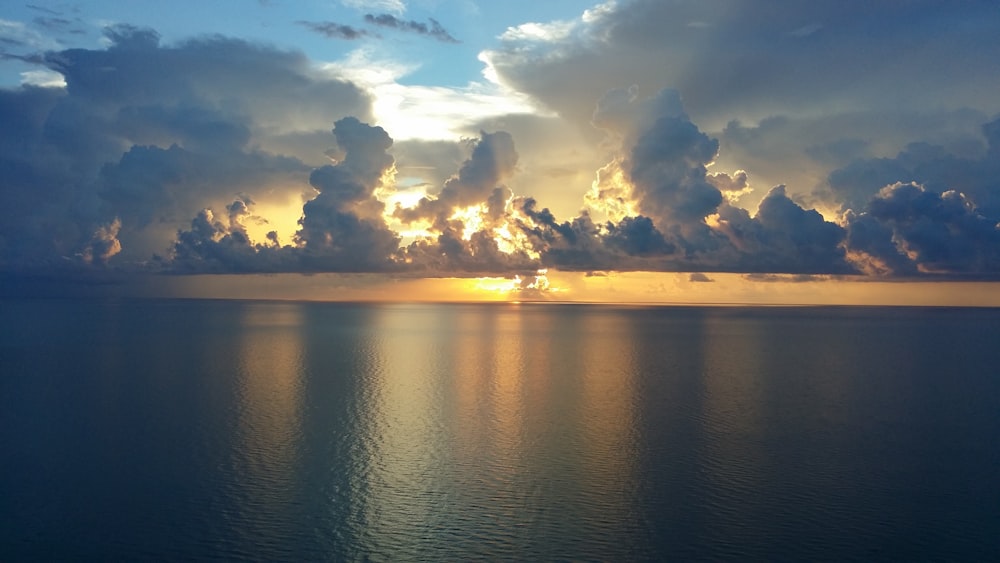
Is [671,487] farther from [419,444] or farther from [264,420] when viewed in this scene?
[264,420]

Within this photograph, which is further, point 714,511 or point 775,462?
point 775,462

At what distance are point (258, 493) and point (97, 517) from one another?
816 cm

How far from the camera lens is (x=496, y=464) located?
4822 cm

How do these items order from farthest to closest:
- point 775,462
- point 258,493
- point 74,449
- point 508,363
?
point 508,363 < point 74,449 < point 775,462 < point 258,493

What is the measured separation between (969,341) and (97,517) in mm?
184136

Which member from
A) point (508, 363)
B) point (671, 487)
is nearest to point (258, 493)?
point (671, 487)

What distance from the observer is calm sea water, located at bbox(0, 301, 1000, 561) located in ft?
115

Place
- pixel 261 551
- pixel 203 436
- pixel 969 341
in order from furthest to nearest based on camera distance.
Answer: pixel 969 341, pixel 203 436, pixel 261 551

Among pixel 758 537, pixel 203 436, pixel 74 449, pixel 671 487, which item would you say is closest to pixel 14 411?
pixel 74 449

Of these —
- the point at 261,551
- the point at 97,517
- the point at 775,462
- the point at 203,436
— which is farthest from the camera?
the point at 203,436

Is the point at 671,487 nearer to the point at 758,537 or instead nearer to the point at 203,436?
the point at 758,537

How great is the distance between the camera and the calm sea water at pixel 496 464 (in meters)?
35.0

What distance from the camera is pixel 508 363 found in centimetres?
11156

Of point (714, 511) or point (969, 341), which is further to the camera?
point (969, 341)
